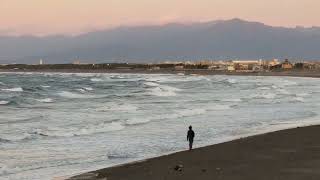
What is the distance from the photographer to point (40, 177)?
606 inches

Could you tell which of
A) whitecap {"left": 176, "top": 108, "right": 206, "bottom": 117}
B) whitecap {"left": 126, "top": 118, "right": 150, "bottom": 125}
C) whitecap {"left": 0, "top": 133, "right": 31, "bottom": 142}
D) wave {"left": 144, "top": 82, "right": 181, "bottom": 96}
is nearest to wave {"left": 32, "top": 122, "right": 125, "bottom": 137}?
whitecap {"left": 0, "top": 133, "right": 31, "bottom": 142}

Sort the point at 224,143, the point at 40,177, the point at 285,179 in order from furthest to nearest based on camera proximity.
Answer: the point at 224,143, the point at 40,177, the point at 285,179

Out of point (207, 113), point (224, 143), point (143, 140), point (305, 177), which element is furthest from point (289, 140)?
point (207, 113)

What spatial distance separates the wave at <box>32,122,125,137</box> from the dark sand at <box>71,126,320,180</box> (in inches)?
282

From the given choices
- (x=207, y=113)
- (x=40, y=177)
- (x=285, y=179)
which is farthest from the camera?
(x=207, y=113)

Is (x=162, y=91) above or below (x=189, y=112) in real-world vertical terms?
Answer: below

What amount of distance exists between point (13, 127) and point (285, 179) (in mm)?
16618

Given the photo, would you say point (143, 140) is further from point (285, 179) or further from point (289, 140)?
point (285, 179)

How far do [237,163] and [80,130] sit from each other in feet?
37.0

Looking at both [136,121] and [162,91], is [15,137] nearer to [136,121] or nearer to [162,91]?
[136,121]

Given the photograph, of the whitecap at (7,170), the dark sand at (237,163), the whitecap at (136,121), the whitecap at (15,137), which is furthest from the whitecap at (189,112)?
the whitecap at (7,170)

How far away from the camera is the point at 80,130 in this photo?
2658cm

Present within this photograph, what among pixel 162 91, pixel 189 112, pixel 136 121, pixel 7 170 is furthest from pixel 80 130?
pixel 162 91

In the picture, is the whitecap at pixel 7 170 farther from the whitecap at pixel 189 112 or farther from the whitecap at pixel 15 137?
the whitecap at pixel 189 112
